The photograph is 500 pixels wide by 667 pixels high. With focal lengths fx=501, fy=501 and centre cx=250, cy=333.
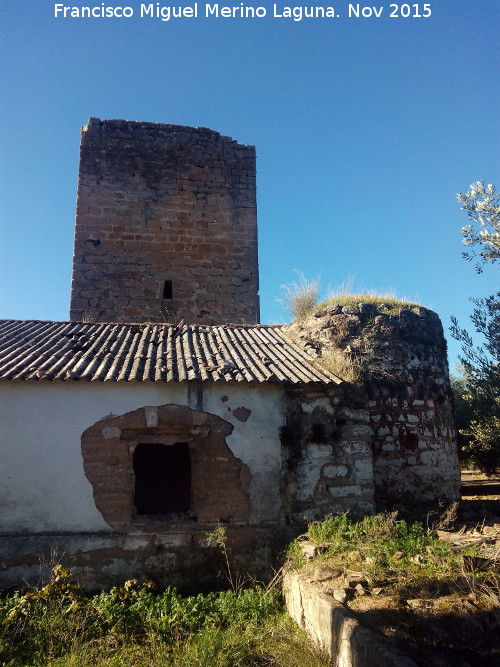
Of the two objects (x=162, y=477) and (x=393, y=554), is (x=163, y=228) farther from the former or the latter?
(x=393, y=554)

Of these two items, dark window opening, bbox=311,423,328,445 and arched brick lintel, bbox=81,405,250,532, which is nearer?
arched brick lintel, bbox=81,405,250,532

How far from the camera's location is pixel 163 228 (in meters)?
12.7

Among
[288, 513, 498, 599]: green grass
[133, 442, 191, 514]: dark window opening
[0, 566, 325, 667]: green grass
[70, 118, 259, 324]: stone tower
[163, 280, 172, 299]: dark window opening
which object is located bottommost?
[0, 566, 325, 667]: green grass

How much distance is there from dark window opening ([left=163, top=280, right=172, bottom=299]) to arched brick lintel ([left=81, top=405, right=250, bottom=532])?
5.90 m

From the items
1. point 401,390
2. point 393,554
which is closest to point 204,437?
point 393,554

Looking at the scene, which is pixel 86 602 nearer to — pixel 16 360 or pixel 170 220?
pixel 16 360

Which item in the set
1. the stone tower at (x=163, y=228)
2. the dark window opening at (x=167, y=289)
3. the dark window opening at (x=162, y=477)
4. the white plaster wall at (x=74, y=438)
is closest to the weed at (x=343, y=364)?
the white plaster wall at (x=74, y=438)

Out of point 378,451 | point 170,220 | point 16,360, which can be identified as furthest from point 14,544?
point 170,220

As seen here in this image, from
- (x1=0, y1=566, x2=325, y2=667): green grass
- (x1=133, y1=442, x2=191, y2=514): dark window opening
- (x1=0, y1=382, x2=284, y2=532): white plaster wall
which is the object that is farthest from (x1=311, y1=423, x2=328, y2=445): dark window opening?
(x1=133, y1=442, x2=191, y2=514): dark window opening

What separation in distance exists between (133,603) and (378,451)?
4115 millimetres

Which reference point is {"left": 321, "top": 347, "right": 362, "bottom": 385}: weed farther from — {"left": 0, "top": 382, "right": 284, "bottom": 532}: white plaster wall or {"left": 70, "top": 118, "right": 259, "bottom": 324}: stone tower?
{"left": 70, "top": 118, "right": 259, "bottom": 324}: stone tower

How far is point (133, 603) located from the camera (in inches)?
225

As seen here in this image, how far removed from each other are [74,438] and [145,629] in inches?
101

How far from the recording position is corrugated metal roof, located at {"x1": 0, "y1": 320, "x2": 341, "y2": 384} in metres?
6.95
